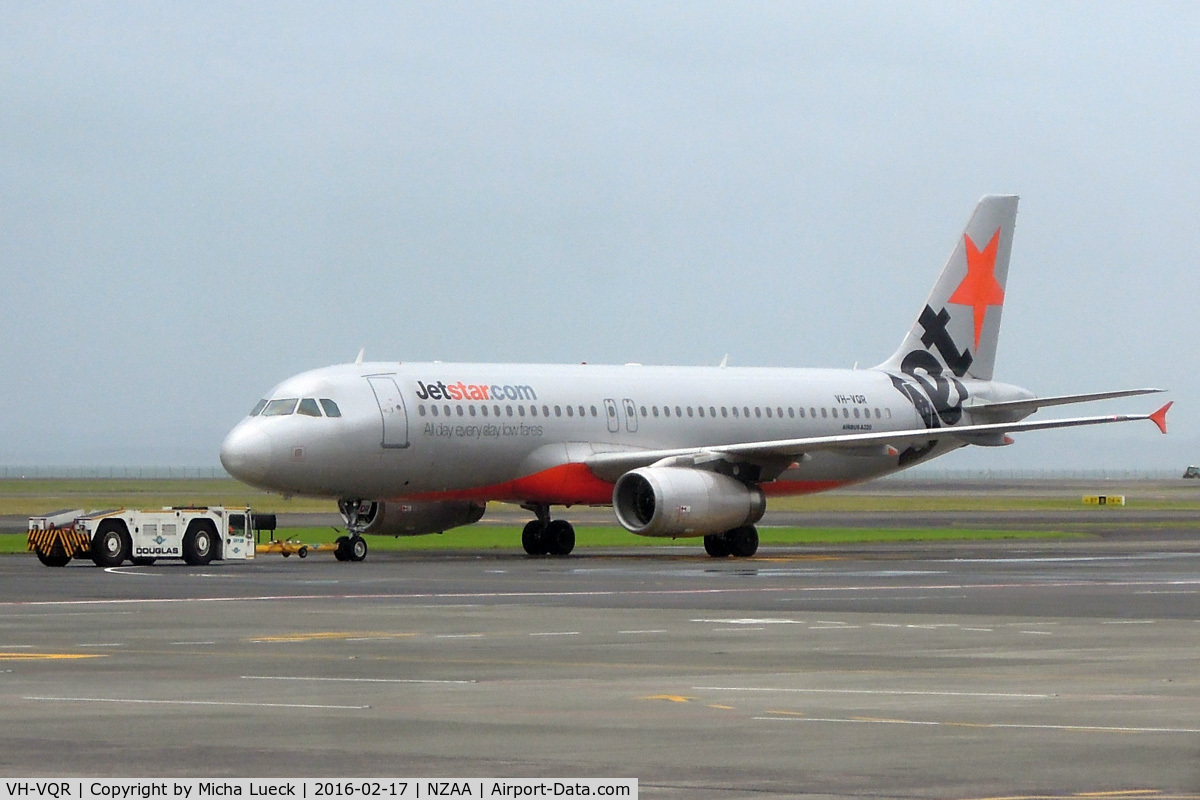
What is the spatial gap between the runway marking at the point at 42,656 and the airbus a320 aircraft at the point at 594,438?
2350 cm

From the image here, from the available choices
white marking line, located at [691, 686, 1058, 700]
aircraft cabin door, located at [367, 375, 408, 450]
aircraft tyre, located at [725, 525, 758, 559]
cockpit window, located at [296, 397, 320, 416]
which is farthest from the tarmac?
aircraft tyre, located at [725, 525, 758, 559]

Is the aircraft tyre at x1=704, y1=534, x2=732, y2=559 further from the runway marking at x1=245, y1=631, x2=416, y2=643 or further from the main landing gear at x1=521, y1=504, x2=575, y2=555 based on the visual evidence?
the runway marking at x1=245, y1=631, x2=416, y2=643

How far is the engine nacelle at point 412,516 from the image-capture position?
4828cm

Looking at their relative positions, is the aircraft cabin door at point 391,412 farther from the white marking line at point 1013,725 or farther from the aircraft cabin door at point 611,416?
the white marking line at point 1013,725

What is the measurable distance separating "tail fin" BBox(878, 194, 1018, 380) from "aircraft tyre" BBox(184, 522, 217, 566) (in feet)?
71.0

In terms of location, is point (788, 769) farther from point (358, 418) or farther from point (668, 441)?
point (668, 441)

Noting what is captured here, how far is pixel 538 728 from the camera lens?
1462cm

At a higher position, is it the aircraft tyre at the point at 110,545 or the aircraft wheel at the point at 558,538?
the aircraft wheel at the point at 558,538

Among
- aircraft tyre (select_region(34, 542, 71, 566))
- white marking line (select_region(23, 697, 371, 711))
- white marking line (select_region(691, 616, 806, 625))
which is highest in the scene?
aircraft tyre (select_region(34, 542, 71, 566))

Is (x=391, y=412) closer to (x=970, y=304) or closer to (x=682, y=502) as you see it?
(x=682, y=502)

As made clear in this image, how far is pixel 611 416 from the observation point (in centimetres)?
4978

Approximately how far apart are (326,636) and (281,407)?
22757 mm

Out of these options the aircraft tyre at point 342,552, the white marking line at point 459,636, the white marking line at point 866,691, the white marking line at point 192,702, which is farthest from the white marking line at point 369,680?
the aircraft tyre at point 342,552

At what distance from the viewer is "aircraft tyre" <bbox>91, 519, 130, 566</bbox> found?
139 feet
